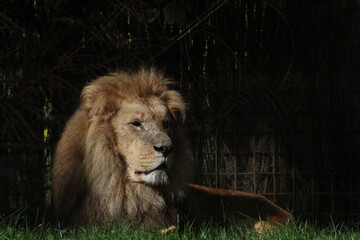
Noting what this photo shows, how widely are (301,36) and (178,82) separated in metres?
1.05

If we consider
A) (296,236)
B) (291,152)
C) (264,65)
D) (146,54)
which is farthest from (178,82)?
(296,236)

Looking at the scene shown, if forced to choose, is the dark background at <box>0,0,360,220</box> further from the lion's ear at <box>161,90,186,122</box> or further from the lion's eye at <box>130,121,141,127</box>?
the lion's eye at <box>130,121,141,127</box>

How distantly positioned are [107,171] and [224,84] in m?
1.41

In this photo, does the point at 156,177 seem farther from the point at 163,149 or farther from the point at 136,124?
the point at 136,124

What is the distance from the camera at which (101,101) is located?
3.68 m

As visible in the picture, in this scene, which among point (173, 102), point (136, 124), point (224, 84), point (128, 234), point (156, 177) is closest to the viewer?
point (128, 234)

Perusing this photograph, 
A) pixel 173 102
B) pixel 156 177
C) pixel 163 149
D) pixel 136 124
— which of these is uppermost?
pixel 173 102

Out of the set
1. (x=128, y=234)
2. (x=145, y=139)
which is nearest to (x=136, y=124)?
(x=145, y=139)

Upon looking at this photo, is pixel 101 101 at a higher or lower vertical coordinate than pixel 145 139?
higher

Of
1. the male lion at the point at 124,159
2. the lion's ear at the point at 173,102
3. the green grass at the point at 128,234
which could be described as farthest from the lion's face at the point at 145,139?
the green grass at the point at 128,234

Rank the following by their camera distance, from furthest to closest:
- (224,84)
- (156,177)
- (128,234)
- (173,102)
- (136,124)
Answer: (224,84)
(173,102)
(136,124)
(156,177)
(128,234)

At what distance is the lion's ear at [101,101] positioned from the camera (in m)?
3.68

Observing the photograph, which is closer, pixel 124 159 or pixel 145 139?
pixel 145 139

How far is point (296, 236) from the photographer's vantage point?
11.0ft
